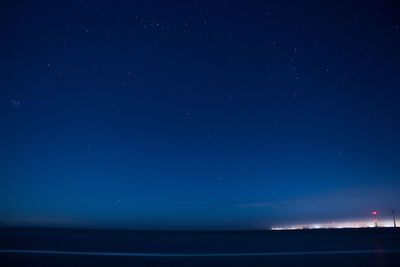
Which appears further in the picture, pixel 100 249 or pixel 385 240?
pixel 385 240

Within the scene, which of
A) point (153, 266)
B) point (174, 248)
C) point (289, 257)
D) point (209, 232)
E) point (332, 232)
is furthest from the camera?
point (209, 232)

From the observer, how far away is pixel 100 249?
523cm

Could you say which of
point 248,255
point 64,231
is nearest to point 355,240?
point 248,255

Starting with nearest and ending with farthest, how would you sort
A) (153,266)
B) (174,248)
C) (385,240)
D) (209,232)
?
1. (153,266)
2. (174,248)
3. (385,240)
4. (209,232)

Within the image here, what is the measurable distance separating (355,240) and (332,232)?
1.49 m

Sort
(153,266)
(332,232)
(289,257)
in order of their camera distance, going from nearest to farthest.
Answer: (153,266) < (289,257) < (332,232)

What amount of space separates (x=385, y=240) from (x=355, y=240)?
613 mm

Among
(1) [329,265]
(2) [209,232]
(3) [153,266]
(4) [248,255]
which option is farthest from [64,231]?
(1) [329,265]

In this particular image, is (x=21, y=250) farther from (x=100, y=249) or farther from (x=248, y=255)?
(x=248, y=255)

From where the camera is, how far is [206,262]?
13.9 ft

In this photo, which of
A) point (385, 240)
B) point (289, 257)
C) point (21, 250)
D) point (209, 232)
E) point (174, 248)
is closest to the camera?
point (289, 257)

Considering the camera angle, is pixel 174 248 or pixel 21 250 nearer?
pixel 21 250

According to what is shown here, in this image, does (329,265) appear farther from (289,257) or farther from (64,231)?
(64,231)

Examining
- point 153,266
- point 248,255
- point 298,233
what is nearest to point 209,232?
point 298,233
